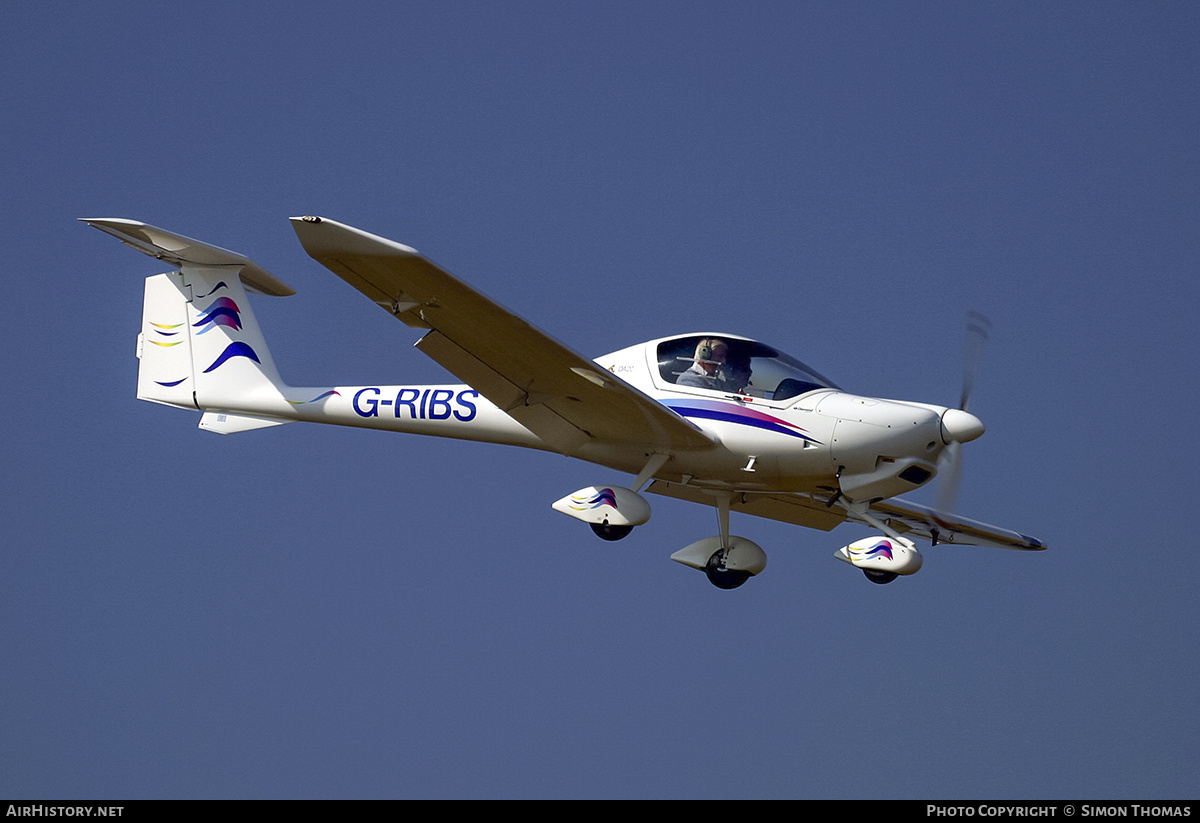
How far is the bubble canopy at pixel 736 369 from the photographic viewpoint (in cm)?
1357

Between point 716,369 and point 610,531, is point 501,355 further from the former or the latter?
point 716,369

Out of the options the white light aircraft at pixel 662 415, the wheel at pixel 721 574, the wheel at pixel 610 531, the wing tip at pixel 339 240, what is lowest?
the wheel at pixel 721 574

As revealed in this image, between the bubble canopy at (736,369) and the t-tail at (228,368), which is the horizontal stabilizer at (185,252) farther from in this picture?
the bubble canopy at (736,369)

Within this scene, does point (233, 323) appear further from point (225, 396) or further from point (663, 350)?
point (663, 350)

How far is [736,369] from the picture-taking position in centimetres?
1370

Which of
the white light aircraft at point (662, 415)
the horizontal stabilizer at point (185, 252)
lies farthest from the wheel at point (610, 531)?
the horizontal stabilizer at point (185, 252)

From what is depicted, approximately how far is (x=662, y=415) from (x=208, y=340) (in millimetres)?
6489

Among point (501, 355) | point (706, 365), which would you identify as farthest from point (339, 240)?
point (706, 365)

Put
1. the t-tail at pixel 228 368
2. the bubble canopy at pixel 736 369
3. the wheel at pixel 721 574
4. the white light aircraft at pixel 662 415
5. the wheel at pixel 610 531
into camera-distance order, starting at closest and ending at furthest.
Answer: the white light aircraft at pixel 662 415, the wheel at pixel 610 531, the bubble canopy at pixel 736 369, the wheel at pixel 721 574, the t-tail at pixel 228 368

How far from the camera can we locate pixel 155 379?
656 inches

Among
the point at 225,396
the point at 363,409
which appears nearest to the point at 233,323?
the point at 225,396

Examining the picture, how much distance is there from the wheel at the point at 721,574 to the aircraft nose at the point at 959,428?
2837mm
